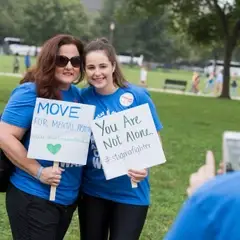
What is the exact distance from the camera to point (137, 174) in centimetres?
350

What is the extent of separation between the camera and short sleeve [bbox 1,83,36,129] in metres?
3.32

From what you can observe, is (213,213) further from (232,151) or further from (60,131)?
(60,131)

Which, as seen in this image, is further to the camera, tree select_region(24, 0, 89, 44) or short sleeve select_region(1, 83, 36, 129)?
tree select_region(24, 0, 89, 44)

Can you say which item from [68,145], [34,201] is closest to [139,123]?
[68,145]

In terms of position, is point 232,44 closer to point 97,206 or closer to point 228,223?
point 97,206

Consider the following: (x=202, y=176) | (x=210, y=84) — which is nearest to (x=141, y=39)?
(x=210, y=84)

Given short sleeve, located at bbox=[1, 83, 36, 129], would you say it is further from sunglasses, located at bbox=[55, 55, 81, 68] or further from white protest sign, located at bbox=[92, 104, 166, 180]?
white protest sign, located at bbox=[92, 104, 166, 180]

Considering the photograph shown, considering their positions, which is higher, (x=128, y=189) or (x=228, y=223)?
(x=228, y=223)

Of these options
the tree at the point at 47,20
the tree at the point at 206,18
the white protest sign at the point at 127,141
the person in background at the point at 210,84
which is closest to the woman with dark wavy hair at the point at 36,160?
the white protest sign at the point at 127,141

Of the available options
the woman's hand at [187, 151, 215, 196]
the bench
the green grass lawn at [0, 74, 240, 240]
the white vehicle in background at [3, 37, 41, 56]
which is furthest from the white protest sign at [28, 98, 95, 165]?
the white vehicle in background at [3, 37, 41, 56]

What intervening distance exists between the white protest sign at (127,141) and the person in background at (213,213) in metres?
2.11

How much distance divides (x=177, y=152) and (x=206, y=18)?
22756mm

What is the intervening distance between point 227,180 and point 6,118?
7.28ft

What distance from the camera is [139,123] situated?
349cm
